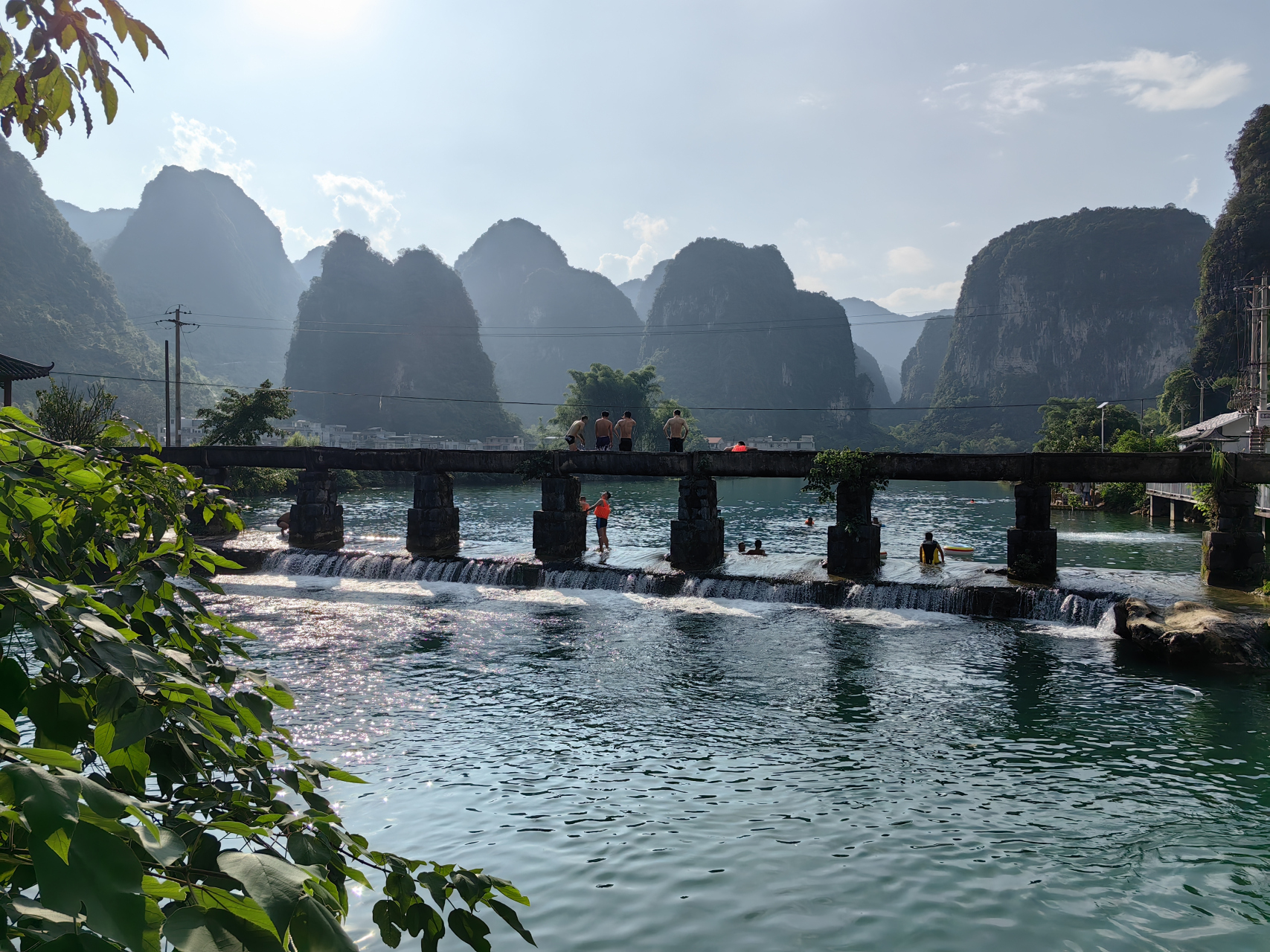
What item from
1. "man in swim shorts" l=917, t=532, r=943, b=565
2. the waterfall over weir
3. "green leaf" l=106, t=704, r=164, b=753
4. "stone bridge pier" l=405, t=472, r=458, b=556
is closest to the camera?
"green leaf" l=106, t=704, r=164, b=753

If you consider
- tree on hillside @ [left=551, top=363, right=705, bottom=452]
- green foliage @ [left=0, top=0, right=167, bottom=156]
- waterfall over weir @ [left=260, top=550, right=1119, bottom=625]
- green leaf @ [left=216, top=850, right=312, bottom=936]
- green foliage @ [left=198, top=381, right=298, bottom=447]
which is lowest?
waterfall over weir @ [left=260, top=550, right=1119, bottom=625]

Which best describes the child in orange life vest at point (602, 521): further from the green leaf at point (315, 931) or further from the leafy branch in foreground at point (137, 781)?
the green leaf at point (315, 931)

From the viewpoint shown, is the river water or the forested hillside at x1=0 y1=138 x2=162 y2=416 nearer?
the river water

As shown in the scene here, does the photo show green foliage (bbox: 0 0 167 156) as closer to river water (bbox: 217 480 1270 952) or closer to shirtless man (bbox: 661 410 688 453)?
river water (bbox: 217 480 1270 952)

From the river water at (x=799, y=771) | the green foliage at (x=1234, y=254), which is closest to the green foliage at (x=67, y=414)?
the river water at (x=799, y=771)

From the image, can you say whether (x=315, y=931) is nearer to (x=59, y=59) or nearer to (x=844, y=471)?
(x=59, y=59)

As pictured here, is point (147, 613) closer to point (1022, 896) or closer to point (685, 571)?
point (1022, 896)

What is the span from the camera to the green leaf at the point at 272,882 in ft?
4.88

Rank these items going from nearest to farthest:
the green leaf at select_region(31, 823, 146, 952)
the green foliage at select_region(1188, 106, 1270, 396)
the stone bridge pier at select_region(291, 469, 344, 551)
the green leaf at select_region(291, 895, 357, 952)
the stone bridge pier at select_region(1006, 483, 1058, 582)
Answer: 1. the green leaf at select_region(31, 823, 146, 952)
2. the green leaf at select_region(291, 895, 357, 952)
3. the stone bridge pier at select_region(1006, 483, 1058, 582)
4. the stone bridge pier at select_region(291, 469, 344, 551)
5. the green foliage at select_region(1188, 106, 1270, 396)

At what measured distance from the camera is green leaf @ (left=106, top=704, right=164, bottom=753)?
1767 millimetres

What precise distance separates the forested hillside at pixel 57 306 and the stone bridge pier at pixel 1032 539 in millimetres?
120938

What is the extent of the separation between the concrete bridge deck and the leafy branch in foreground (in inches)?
848

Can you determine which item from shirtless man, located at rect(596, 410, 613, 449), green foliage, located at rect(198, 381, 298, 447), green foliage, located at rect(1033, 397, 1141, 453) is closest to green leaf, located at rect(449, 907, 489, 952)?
shirtless man, located at rect(596, 410, 613, 449)

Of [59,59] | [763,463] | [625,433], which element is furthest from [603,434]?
[59,59]
